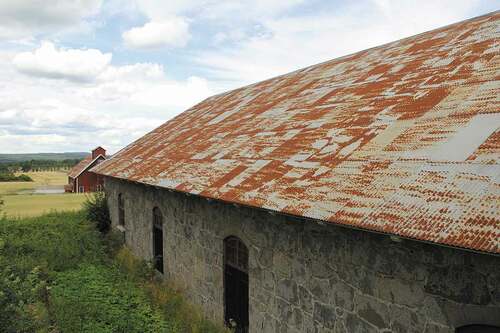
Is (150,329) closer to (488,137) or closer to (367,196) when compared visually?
(367,196)

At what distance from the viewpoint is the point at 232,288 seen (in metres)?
7.28

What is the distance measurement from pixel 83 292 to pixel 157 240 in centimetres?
251

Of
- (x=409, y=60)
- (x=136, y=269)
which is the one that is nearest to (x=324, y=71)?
(x=409, y=60)

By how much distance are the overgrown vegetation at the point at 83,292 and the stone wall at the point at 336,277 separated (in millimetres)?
925

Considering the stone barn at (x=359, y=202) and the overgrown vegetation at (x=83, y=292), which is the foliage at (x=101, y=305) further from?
the stone barn at (x=359, y=202)

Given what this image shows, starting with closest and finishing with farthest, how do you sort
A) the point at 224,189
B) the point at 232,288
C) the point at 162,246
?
1. the point at 224,189
2. the point at 232,288
3. the point at 162,246

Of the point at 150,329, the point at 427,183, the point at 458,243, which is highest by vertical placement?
the point at 427,183

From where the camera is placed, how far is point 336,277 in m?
4.88

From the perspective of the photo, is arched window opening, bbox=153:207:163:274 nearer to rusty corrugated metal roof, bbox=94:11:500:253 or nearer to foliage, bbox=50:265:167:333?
foliage, bbox=50:265:167:333

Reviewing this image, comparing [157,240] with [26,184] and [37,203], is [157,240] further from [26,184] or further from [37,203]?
[26,184]

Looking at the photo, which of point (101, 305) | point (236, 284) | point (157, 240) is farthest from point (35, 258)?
point (236, 284)

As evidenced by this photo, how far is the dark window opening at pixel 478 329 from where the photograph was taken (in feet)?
11.5

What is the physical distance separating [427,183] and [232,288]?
4.34 metres

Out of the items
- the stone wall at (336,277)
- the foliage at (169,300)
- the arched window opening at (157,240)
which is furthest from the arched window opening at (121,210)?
the stone wall at (336,277)
